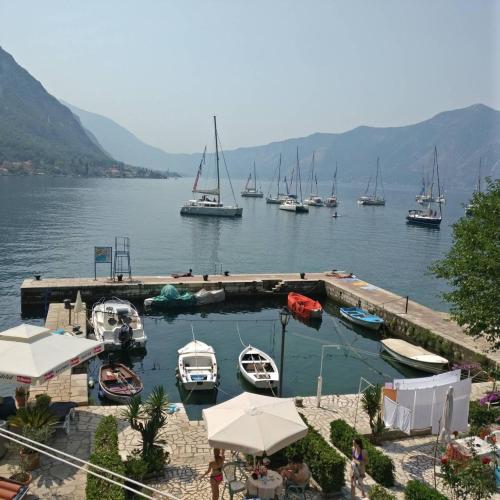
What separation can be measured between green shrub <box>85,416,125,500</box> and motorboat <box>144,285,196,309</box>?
819 inches

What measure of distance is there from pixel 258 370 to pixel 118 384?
6.30 m

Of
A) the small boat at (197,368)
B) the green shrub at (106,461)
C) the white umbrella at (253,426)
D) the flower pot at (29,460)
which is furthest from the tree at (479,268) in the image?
the flower pot at (29,460)

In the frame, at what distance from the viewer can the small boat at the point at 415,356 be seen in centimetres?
2484

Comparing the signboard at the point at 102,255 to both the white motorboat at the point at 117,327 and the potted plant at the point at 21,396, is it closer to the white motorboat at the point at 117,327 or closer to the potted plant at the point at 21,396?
the white motorboat at the point at 117,327

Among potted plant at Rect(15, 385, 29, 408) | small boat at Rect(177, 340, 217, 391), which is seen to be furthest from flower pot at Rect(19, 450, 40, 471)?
small boat at Rect(177, 340, 217, 391)

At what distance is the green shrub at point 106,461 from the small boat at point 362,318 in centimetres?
2138

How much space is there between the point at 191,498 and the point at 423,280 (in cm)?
4607

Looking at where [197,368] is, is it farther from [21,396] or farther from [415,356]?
[415,356]

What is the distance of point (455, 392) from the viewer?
1466cm

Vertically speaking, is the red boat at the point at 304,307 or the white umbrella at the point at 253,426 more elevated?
the white umbrella at the point at 253,426

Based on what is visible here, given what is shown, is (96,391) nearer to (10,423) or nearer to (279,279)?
(10,423)

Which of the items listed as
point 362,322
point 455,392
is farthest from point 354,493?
point 362,322

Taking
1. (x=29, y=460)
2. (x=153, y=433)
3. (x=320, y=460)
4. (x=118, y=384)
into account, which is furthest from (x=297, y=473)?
(x=118, y=384)

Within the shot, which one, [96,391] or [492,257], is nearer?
[492,257]
